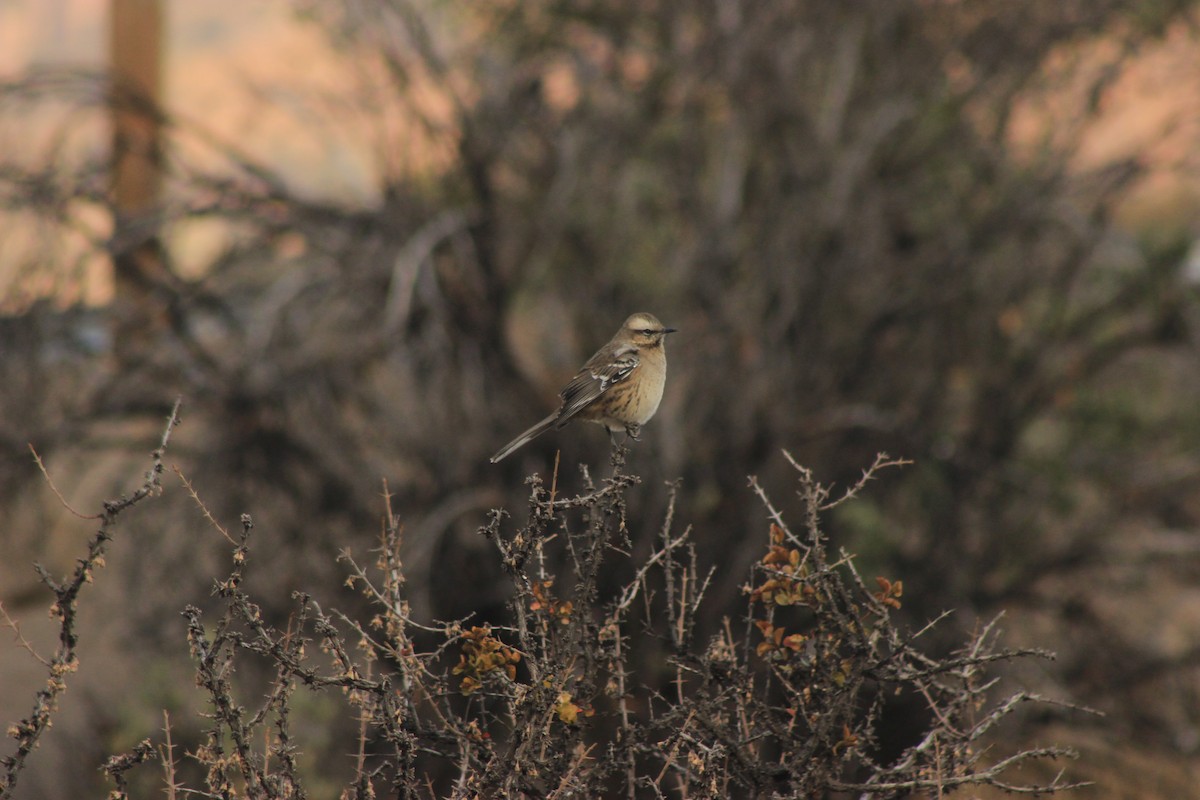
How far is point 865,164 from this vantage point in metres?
12.7

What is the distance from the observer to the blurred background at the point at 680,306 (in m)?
10.5

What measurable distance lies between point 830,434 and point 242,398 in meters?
5.09

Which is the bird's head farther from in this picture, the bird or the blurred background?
the blurred background

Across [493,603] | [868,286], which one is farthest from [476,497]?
[868,286]

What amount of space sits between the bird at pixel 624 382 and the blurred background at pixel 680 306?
588 cm

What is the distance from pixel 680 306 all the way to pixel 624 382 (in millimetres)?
7804

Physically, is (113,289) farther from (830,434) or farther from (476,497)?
(830,434)

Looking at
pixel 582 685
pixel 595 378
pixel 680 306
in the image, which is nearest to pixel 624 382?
pixel 595 378

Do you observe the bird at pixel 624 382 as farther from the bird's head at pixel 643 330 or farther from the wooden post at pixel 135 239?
the wooden post at pixel 135 239

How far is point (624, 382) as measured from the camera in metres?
3.97

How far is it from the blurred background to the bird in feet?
19.3

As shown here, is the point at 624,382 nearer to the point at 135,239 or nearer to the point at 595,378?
the point at 595,378

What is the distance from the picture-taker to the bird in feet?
12.6

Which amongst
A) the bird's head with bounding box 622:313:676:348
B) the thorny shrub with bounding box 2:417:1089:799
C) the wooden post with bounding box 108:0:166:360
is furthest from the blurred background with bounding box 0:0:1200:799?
the thorny shrub with bounding box 2:417:1089:799
